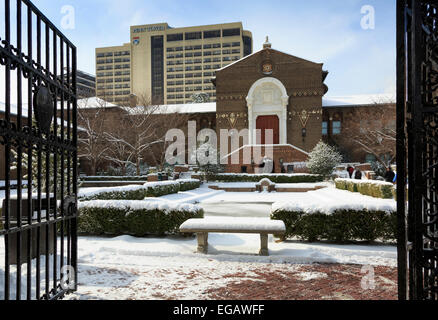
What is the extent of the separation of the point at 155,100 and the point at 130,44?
311 feet

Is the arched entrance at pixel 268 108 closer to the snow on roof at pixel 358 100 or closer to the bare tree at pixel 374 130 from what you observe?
the snow on roof at pixel 358 100

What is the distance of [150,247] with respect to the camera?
7094 mm

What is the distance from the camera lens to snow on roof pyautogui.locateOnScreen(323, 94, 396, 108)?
127ft

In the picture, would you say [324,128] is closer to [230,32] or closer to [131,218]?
[131,218]

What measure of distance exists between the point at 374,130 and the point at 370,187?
21625 mm

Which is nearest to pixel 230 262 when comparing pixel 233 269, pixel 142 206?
pixel 233 269

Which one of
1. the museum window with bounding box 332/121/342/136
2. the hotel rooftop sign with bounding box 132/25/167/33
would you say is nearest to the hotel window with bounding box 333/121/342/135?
the museum window with bounding box 332/121/342/136

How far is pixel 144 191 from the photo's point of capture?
1645 cm

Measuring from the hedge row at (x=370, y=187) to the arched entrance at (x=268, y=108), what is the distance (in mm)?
16815

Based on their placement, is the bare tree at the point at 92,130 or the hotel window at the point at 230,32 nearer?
the bare tree at the point at 92,130

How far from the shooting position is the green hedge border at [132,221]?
808 cm

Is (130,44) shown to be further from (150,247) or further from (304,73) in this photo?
(150,247)

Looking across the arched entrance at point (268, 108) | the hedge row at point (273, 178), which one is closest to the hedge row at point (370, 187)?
the hedge row at point (273, 178)

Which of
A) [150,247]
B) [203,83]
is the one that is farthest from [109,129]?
[203,83]
